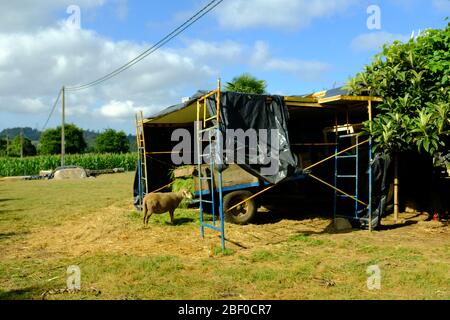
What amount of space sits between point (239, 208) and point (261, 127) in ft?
8.75

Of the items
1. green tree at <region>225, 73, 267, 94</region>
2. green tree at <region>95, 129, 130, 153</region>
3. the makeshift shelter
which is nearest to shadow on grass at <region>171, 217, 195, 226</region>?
the makeshift shelter

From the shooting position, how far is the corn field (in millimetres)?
40719

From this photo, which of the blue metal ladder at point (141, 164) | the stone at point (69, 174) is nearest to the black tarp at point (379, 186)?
the blue metal ladder at point (141, 164)

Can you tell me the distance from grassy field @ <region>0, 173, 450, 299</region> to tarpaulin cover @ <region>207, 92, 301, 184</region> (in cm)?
153

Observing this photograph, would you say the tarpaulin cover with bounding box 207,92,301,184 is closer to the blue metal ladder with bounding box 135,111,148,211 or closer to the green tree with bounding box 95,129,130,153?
the blue metal ladder with bounding box 135,111,148,211

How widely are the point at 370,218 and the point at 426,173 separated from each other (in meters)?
3.79

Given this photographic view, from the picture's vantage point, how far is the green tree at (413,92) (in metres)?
7.95

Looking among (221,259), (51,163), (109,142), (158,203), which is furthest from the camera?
(109,142)

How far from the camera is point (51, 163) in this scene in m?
42.5

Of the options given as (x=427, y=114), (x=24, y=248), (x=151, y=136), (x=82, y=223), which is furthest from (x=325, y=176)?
(x=24, y=248)

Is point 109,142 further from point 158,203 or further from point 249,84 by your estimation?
point 158,203

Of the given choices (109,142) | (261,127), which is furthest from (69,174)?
(109,142)

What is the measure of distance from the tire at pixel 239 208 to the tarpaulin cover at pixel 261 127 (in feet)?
5.99

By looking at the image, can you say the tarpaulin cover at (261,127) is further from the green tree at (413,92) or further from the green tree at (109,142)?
the green tree at (109,142)
